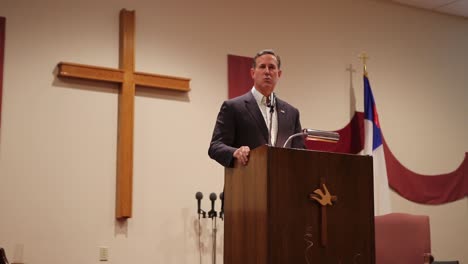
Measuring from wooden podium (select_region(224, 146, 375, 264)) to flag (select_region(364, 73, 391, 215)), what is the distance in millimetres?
3508

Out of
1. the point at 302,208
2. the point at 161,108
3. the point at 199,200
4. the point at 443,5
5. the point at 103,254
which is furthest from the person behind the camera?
the point at 443,5

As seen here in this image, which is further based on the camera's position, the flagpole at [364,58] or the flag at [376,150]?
the flagpole at [364,58]

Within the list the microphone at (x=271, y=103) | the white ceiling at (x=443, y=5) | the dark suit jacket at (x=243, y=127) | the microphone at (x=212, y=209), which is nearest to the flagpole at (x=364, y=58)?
the white ceiling at (x=443, y=5)

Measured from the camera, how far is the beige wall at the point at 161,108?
4598mm

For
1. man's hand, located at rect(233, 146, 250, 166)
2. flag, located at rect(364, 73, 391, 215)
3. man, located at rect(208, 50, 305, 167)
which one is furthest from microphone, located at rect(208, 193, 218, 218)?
man's hand, located at rect(233, 146, 250, 166)

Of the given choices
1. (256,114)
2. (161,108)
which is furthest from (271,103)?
(161,108)

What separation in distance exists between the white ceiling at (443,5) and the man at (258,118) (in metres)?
4.29

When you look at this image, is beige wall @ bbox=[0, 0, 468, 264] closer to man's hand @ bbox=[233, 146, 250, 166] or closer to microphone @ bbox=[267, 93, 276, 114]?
microphone @ bbox=[267, 93, 276, 114]

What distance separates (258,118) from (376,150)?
3460 millimetres

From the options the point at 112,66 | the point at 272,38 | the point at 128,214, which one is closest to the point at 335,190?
the point at 128,214

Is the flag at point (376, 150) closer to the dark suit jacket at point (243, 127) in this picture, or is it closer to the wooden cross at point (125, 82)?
the wooden cross at point (125, 82)

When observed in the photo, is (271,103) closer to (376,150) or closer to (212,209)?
(212,209)

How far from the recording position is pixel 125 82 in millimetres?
4891

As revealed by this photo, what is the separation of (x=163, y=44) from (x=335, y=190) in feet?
10.4
